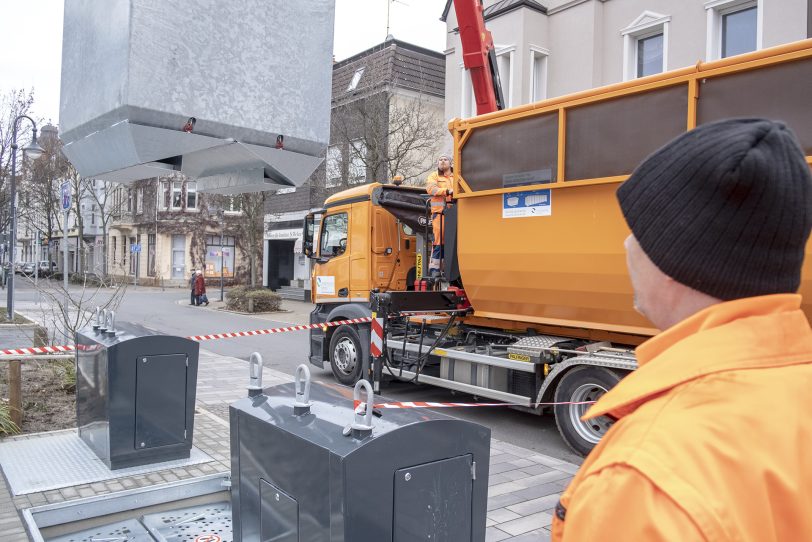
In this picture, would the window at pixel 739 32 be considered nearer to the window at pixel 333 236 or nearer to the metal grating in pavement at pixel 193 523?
the window at pixel 333 236

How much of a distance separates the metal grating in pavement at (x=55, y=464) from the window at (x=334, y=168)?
14696 mm

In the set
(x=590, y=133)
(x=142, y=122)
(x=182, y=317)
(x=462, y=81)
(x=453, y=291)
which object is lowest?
(x=182, y=317)

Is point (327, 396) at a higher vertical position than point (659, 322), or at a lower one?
lower

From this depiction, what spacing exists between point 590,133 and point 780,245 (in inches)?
221

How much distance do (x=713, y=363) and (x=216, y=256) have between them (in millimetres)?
47015

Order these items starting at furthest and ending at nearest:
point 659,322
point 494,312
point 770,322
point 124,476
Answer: point 494,312, point 124,476, point 659,322, point 770,322

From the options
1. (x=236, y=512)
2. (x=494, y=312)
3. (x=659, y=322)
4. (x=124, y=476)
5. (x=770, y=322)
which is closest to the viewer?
(x=770, y=322)

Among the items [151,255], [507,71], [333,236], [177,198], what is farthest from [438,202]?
[151,255]

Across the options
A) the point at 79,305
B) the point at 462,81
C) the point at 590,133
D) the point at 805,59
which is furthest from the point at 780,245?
the point at 462,81

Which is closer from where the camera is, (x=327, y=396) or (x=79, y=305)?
(x=327, y=396)

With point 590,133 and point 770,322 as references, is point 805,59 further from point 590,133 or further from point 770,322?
point 770,322

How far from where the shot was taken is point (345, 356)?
998 cm

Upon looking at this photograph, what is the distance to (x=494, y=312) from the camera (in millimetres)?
7742

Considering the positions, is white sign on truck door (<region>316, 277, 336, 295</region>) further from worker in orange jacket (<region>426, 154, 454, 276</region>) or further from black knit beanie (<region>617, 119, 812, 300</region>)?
black knit beanie (<region>617, 119, 812, 300</region>)
